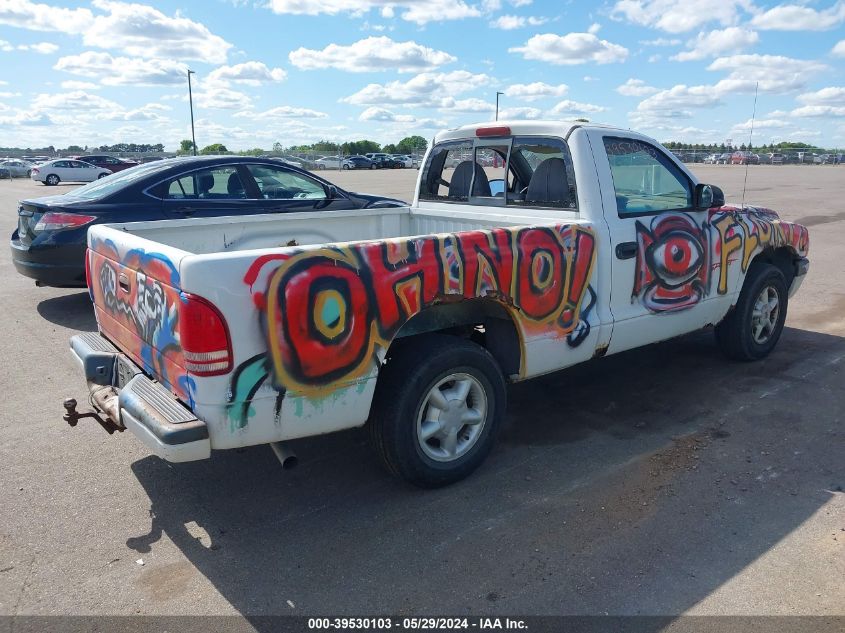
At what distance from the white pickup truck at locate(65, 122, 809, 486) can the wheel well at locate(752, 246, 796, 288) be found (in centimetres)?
7

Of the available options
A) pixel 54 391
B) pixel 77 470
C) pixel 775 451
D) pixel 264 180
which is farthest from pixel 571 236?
pixel 264 180

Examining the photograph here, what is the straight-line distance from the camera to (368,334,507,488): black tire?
3.47 m

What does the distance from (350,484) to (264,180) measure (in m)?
4.92

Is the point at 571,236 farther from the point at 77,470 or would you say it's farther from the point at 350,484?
the point at 77,470

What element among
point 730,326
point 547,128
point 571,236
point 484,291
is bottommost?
point 730,326

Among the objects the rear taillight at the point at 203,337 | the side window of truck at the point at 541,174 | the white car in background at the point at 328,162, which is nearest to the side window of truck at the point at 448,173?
the side window of truck at the point at 541,174

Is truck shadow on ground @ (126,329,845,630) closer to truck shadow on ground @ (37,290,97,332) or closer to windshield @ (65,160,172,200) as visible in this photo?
truck shadow on ground @ (37,290,97,332)

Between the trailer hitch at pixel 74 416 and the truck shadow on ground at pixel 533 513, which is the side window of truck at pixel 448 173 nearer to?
the truck shadow on ground at pixel 533 513

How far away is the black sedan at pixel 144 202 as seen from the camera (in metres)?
7.17

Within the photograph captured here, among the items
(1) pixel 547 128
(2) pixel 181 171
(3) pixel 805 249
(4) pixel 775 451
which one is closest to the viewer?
(4) pixel 775 451

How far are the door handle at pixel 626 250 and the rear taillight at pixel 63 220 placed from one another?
554 centimetres

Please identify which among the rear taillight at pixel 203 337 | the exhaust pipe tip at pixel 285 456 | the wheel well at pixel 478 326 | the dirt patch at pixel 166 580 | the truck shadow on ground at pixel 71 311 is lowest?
the dirt patch at pixel 166 580

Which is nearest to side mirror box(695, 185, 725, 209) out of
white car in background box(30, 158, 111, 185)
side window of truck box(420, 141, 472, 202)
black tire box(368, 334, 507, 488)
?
side window of truck box(420, 141, 472, 202)

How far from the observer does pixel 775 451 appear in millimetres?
4184
